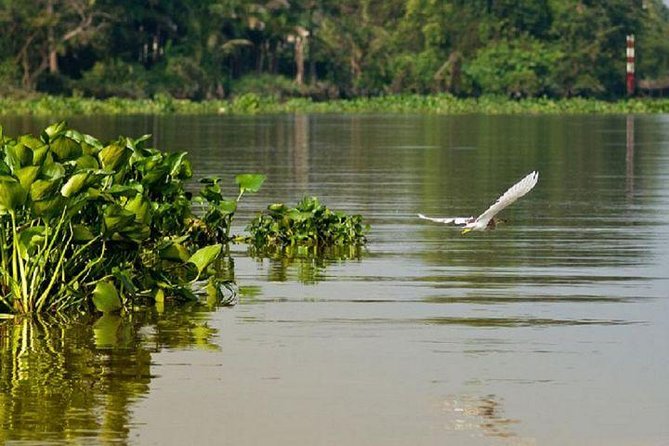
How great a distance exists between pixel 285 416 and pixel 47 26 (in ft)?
250

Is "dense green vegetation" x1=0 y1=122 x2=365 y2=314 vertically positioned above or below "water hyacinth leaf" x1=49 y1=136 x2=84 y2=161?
below

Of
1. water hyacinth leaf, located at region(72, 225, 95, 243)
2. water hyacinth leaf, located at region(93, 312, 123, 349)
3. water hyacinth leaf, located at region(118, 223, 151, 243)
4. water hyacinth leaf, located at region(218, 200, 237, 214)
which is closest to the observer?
water hyacinth leaf, located at region(93, 312, 123, 349)

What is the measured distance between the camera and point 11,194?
11.4 metres

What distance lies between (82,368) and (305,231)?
20.5 ft

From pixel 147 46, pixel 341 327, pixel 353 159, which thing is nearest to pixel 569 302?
pixel 341 327

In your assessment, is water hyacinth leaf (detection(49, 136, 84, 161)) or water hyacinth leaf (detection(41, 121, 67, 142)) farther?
water hyacinth leaf (detection(41, 121, 67, 142))

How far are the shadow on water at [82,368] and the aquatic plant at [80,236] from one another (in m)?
0.19

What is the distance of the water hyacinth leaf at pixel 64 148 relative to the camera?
1257cm

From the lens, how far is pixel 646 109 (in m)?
87.1

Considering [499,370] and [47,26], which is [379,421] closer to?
[499,370]

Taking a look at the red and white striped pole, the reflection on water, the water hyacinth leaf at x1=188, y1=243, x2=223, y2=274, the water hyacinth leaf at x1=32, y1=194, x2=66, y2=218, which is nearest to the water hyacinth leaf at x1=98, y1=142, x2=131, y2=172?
the water hyacinth leaf at x1=188, y1=243, x2=223, y2=274

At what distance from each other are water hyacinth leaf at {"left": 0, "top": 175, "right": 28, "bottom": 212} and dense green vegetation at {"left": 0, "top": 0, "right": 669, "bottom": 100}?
6535cm

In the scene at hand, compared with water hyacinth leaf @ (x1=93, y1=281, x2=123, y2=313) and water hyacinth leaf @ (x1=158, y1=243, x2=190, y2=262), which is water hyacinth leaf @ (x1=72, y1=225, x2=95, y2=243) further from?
water hyacinth leaf @ (x1=158, y1=243, x2=190, y2=262)

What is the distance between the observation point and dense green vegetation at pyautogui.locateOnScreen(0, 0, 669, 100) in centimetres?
8619
